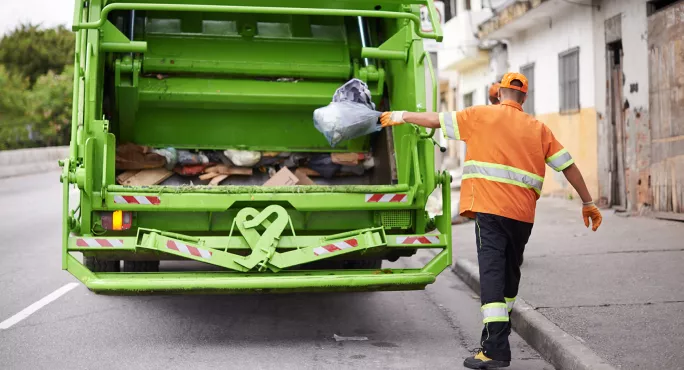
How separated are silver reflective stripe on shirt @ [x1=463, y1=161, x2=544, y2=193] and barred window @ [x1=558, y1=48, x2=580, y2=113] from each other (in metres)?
9.69

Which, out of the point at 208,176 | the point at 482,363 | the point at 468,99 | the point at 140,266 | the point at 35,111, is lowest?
the point at 482,363

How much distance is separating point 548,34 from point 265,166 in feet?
32.7

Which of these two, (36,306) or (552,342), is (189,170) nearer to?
(36,306)

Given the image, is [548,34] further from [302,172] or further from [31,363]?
[31,363]

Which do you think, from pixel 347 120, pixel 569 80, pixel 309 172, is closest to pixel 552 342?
pixel 347 120

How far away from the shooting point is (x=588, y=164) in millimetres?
13609

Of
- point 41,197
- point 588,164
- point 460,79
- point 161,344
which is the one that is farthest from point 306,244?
point 460,79

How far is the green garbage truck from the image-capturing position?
5.28m

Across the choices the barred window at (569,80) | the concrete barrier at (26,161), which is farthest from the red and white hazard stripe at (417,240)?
the concrete barrier at (26,161)

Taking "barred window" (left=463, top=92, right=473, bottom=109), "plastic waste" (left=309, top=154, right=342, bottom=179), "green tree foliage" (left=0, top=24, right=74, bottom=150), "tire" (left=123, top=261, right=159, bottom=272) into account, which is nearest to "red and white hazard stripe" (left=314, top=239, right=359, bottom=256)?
"plastic waste" (left=309, top=154, right=342, bottom=179)

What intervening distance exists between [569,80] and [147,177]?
31.9 feet

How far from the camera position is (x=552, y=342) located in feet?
16.1

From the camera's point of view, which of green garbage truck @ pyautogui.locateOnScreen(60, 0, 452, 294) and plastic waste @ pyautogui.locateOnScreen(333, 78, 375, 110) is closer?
green garbage truck @ pyautogui.locateOnScreen(60, 0, 452, 294)

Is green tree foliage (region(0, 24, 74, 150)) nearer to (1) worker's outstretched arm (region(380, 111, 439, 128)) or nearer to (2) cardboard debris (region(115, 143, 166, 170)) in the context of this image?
(2) cardboard debris (region(115, 143, 166, 170))
